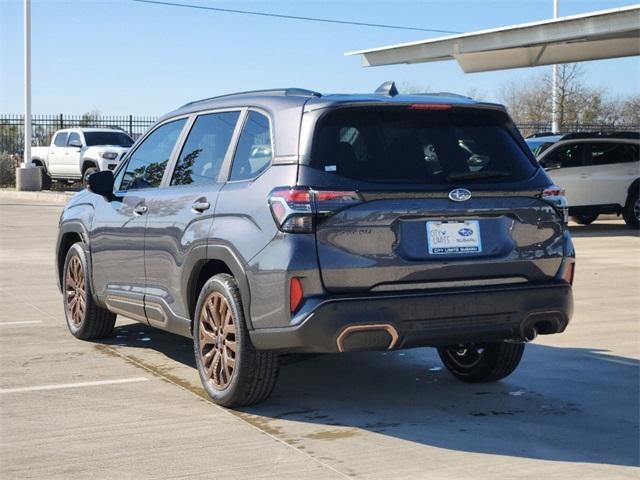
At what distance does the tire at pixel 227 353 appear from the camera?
5.96 metres

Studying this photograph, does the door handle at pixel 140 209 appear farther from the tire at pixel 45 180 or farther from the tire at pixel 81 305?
the tire at pixel 45 180

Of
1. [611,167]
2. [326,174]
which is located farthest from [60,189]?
[326,174]

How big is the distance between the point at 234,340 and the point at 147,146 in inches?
87.3

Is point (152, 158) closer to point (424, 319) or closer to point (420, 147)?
point (420, 147)

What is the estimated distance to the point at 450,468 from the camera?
5078mm

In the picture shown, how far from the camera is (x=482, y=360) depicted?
6.94m

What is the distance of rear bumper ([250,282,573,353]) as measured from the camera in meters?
5.51

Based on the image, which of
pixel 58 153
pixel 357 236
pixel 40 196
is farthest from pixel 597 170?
pixel 58 153

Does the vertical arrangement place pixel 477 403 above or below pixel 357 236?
below

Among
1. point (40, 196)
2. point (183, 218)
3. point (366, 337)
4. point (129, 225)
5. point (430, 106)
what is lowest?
point (40, 196)

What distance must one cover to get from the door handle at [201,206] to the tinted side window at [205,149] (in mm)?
173

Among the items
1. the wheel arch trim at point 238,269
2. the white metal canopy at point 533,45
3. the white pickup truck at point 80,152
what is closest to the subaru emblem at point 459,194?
the wheel arch trim at point 238,269

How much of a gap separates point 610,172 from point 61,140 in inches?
708

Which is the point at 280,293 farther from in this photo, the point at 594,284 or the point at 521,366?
the point at 594,284
